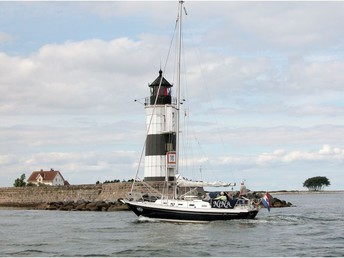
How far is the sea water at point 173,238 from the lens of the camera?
24.4 meters

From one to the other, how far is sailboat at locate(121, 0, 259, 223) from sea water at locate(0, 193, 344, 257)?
2.10ft

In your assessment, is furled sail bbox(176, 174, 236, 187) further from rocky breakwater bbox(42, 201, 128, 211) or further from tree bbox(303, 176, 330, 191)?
tree bbox(303, 176, 330, 191)

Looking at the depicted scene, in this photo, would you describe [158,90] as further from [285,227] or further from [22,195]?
[22,195]

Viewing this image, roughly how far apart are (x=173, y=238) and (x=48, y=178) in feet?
213

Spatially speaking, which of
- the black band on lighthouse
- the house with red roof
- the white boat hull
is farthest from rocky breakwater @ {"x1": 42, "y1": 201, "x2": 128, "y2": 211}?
the house with red roof

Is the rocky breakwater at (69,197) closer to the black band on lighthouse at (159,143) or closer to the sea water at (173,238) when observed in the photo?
the black band on lighthouse at (159,143)

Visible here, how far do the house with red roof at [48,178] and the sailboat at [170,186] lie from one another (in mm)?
43831

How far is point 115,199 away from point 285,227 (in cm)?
2435

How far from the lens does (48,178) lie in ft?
298

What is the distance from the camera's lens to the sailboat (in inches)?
1382

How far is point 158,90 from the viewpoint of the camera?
1886 inches

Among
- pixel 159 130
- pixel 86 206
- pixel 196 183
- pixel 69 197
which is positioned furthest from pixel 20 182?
pixel 196 183

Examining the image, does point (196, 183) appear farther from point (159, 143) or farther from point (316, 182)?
point (316, 182)

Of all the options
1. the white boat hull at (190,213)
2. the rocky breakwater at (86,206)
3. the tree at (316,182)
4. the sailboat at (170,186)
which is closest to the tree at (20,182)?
the rocky breakwater at (86,206)
